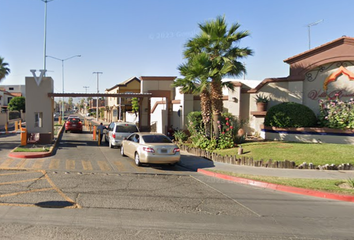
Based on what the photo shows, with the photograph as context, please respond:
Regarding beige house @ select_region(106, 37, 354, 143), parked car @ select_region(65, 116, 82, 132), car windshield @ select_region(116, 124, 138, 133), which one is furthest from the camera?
parked car @ select_region(65, 116, 82, 132)

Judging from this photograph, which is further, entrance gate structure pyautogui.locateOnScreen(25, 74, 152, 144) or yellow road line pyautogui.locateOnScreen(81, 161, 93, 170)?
entrance gate structure pyautogui.locateOnScreen(25, 74, 152, 144)

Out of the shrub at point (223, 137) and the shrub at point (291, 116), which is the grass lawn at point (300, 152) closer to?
the shrub at point (223, 137)

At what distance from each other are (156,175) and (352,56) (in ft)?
42.5

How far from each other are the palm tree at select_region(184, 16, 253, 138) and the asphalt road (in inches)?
259

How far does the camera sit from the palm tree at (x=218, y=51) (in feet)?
53.7

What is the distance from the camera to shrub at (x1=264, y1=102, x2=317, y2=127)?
16875 mm

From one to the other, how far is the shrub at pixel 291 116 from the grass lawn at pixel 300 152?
2.36 meters

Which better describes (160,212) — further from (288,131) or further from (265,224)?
(288,131)

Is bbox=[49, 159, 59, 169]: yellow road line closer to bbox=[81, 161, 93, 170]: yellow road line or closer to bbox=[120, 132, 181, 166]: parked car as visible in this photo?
bbox=[81, 161, 93, 170]: yellow road line

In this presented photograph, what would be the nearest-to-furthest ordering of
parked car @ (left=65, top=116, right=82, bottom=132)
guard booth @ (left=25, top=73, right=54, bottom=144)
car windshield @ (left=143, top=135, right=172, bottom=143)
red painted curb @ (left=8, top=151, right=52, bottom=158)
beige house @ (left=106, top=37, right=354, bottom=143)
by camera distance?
car windshield @ (left=143, top=135, right=172, bottom=143), red painted curb @ (left=8, top=151, right=52, bottom=158), beige house @ (left=106, top=37, right=354, bottom=143), guard booth @ (left=25, top=73, right=54, bottom=144), parked car @ (left=65, top=116, right=82, bottom=132)

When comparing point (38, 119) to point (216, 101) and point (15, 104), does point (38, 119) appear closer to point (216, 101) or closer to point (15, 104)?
point (216, 101)

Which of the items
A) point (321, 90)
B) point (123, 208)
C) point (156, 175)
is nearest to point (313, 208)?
point (123, 208)

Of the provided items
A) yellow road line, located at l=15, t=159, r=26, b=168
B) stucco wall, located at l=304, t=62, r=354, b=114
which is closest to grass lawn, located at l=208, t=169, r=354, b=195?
yellow road line, located at l=15, t=159, r=26, b=168

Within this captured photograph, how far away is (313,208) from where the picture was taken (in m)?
7.45
